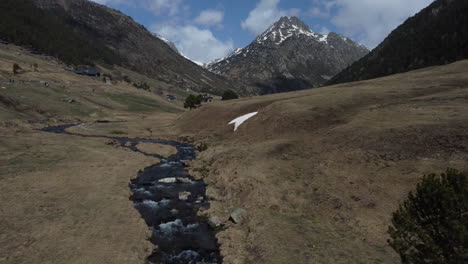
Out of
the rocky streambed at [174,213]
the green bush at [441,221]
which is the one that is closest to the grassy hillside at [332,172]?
the rocky streambed at [174,213]

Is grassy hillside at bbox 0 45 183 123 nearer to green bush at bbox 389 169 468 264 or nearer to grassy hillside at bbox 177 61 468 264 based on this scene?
grassy hillside at bbox 177 61 468 264

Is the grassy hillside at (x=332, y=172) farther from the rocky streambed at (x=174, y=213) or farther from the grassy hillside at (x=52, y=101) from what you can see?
the grassy hillside at (x=52, y=101)

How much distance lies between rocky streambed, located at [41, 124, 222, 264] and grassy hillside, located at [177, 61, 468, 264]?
1812 millimetres

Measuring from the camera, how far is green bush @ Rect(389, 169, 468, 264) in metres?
12.7

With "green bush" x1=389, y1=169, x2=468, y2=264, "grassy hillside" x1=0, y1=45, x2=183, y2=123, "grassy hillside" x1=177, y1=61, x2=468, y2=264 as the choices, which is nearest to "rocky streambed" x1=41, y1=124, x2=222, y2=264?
"grassy hillside" x1=177, y1=61, x2=468, y2=264

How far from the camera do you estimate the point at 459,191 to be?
42.9ft

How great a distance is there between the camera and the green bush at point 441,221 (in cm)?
1272

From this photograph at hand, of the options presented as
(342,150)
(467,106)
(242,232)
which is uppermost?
(467,106)

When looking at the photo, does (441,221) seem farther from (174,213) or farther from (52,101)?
(52,101)

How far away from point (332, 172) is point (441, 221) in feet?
65.8

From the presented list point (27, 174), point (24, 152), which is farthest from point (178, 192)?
point (24, 152)

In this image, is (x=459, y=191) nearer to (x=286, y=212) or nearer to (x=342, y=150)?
(x=286, y=212)

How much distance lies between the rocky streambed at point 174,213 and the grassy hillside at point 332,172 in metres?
1.81

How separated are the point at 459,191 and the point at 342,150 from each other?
24528 millimetres
